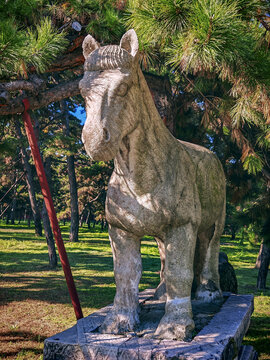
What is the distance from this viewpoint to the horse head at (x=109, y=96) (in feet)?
7.62

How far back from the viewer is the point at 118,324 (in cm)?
303

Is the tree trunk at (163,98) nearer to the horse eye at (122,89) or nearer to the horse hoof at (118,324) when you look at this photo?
the horse eye at (122,89)

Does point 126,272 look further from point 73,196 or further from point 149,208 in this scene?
point 73,196

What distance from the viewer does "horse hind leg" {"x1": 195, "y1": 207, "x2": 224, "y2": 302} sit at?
160 inches

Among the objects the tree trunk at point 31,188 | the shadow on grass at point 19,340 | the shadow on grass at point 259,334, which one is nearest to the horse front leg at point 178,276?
Result: the shadow on grass at point 19,340

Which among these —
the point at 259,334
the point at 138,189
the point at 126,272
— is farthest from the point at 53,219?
the point at 259,334

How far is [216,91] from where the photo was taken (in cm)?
716

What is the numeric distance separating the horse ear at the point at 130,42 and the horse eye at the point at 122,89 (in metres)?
0.28

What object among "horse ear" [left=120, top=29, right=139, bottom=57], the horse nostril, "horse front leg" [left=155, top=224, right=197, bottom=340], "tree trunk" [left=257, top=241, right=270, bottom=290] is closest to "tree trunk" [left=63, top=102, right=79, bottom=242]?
"tree trunk" [left=257, top=241, right=270, bottom=290]

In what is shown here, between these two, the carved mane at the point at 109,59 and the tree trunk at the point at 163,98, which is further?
the tree trunk at the point at 163,98

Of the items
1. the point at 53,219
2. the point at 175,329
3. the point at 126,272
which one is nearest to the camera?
the point at 175,329

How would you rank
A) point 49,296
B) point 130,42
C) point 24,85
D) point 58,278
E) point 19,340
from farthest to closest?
1. point 58,278
2. point 49,296
3. point 19,340
4. point 24,85
5. point 130,42

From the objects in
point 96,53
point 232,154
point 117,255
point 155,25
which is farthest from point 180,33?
point 232,154

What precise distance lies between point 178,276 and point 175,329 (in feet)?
1.30
